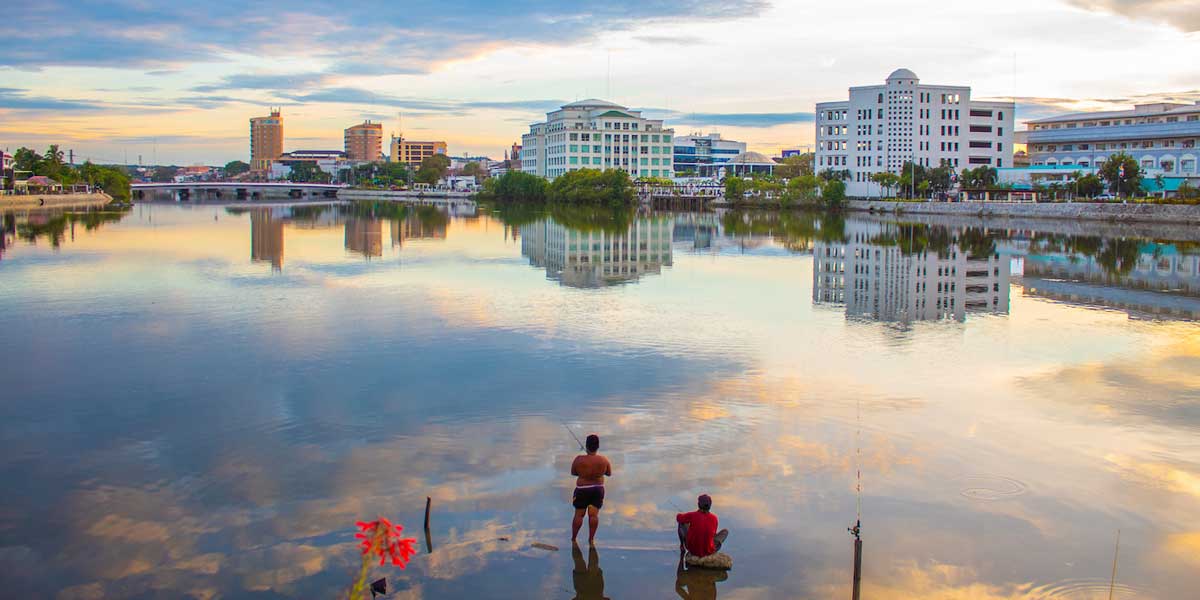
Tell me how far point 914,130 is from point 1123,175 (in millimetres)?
31381

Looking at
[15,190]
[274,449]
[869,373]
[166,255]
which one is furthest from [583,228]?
[15,190]

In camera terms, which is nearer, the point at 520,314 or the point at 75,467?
the point at 75,467

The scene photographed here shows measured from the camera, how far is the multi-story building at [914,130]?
10588cm

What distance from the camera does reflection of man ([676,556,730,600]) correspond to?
805 cm

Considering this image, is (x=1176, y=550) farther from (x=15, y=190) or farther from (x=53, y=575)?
(x=15, y=190)

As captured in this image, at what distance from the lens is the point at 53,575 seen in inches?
324

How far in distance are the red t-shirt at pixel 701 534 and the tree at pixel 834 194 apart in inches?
3495

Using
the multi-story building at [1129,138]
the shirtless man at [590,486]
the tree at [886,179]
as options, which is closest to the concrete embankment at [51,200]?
the tree at [886,179]

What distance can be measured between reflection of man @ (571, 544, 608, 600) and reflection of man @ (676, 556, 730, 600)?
654 mm

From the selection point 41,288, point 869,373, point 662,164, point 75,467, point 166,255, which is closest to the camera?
point 75,467

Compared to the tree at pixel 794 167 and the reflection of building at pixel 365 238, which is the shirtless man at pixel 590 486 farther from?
the tree at pixel 794 167

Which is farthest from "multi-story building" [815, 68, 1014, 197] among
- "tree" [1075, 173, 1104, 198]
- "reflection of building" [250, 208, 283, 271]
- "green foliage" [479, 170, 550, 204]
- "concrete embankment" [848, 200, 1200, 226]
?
"reflection of building" [250, 208, 283, 271]

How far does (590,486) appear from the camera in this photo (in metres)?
8.80

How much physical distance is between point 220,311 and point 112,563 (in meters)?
14.4
